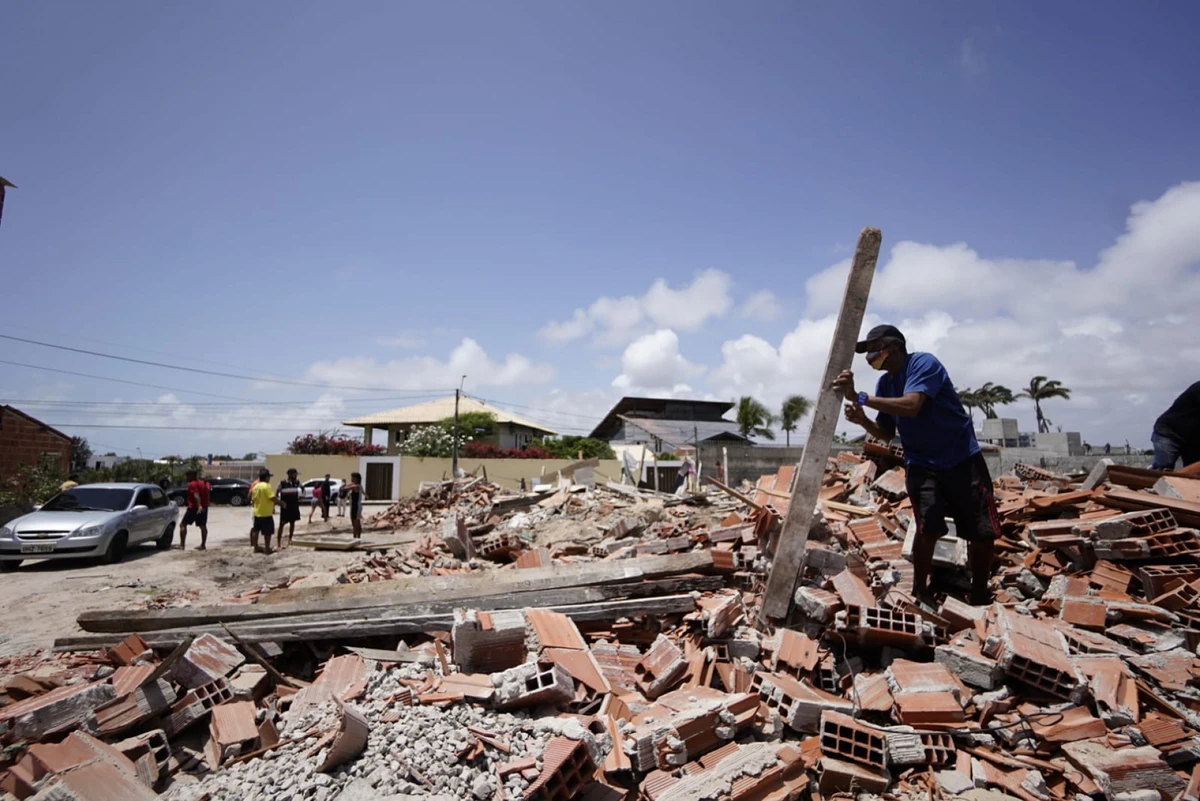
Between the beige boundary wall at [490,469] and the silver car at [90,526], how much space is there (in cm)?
1682

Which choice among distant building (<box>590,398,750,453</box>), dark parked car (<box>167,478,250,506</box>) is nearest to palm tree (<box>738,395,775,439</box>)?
distant building (<box>590,398,750,453</box>)

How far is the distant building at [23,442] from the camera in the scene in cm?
1880

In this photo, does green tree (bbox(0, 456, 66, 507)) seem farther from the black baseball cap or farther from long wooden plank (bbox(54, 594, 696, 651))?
the black baseball cap

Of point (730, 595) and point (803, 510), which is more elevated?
point (803, 510)

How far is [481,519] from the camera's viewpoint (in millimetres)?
11789

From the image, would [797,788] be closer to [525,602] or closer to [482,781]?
[482,781]

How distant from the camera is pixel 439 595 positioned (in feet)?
15.6

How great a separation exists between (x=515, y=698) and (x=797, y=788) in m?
1.41

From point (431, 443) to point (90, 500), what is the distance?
917 inches

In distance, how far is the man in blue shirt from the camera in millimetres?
3979

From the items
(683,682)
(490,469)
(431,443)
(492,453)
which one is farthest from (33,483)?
(492,453)

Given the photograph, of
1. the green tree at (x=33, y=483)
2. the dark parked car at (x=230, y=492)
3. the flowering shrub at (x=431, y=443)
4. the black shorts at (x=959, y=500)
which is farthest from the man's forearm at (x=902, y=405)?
the flowering shrub at (x=431, y=443)

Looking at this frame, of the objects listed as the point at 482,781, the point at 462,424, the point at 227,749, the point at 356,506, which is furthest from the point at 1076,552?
the point at 462,424

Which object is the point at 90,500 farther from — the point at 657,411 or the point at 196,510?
the point at 657,411
